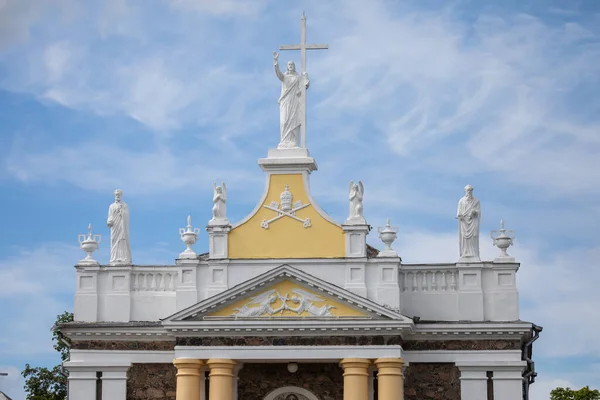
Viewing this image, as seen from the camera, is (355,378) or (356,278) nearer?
(355,378)

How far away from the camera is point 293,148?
133 feet

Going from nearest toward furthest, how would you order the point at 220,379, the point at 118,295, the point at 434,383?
the point at 220,379 → the point at 434,383 → the point at 118,295

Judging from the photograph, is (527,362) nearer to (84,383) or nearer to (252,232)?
(252,232)

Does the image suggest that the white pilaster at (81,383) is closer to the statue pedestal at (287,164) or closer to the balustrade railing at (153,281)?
the balustrade railing at (153,281)

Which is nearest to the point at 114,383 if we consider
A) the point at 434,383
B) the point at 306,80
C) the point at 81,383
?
the point at 81,383

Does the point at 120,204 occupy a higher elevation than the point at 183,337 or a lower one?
higher

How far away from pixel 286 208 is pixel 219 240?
6.42 ft

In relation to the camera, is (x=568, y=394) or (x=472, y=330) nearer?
(x=472, y=330)

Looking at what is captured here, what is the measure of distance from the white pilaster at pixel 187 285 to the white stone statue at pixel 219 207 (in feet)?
3.86

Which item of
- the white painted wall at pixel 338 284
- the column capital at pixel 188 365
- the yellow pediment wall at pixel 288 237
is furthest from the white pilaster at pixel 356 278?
the column capital at pixel 188 365

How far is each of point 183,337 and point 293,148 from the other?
6.04m

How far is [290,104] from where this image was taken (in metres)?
41.1

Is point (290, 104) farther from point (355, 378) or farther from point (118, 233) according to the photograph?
point (355, 378)

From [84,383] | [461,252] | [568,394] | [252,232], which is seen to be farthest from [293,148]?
[568,394]
